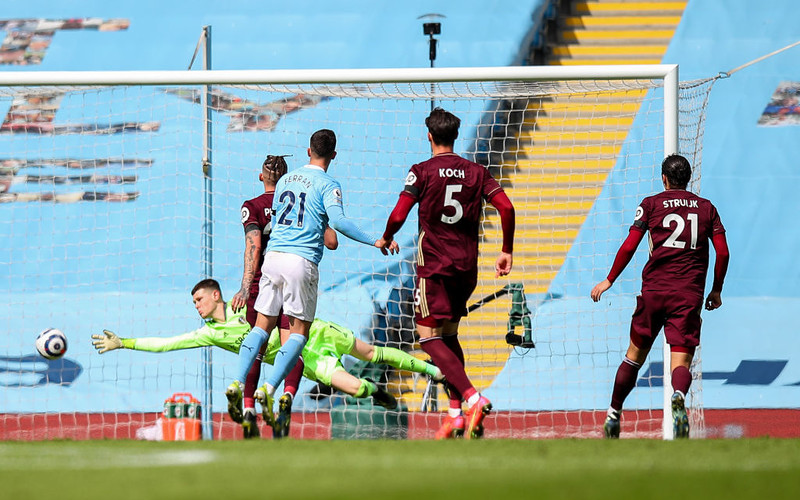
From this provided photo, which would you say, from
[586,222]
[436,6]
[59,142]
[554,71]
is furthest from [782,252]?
[59,142]

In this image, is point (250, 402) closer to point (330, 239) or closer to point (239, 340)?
point (330, 239)

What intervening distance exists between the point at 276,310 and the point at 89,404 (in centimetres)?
501

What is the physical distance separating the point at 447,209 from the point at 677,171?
52.8 inches

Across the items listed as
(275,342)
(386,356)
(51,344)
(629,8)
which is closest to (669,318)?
(386,356)

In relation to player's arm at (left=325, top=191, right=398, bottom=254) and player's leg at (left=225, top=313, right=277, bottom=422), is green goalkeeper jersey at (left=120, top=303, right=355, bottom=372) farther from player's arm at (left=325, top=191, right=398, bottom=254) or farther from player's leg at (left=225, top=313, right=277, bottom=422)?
player's arm at (left=325, top=191, right=398, bottom=254)

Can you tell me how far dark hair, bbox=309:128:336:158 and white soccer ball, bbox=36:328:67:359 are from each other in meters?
2.44

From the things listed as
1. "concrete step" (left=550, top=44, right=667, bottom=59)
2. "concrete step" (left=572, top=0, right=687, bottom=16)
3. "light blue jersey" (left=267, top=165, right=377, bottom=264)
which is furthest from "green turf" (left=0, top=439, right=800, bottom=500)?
"concrete step" (left=572, top=0, right=687, bottom=16)

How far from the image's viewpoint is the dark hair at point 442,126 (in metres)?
5.71

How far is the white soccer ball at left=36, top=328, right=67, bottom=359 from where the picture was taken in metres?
7.07

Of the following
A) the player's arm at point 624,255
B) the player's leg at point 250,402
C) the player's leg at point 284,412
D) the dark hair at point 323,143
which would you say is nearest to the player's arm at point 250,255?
the player's leg at point 250,402

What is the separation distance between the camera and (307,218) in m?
5.94

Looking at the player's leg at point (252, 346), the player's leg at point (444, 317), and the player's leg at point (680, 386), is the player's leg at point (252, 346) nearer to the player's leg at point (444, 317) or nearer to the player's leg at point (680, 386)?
the player's leg at point (444, 317)

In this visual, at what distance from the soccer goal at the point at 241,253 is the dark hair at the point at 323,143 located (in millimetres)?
2609

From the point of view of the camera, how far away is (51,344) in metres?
7.11
